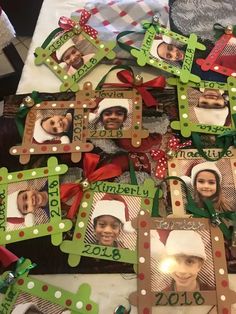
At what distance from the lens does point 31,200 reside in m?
0.59

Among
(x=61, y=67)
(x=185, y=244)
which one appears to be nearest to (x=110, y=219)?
(x=185, y=244)

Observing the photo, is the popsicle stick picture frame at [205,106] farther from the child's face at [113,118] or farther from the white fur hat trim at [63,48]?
the white fur hat trim at [63,48]

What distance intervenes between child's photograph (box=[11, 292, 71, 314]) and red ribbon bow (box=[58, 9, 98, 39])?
1.66 feet

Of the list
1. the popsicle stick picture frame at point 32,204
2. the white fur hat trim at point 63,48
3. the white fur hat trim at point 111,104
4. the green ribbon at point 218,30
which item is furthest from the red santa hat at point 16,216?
the green ribbon at point 218,30

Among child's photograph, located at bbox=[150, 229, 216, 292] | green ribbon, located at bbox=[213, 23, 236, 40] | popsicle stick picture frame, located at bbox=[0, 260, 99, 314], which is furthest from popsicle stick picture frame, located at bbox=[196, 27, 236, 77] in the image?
popsicle stick picture frame, located at bbox=[0, 260, 99, 314]

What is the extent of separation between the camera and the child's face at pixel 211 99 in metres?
0.67

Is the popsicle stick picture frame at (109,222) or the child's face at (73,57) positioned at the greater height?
the child's face at (73,57)

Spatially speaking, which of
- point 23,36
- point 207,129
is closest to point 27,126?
point 207,129

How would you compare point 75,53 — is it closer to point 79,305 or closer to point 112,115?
point 112,115

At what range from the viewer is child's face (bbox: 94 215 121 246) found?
0.55m

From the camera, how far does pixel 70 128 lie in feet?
2.16

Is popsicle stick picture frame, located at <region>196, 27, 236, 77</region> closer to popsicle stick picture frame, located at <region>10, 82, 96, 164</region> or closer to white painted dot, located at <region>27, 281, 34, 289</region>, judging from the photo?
popsicle stick picture frame, located at <region>10, 82, 96, 164</region>

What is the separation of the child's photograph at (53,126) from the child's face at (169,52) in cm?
21

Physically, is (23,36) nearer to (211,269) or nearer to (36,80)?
(36,80)
